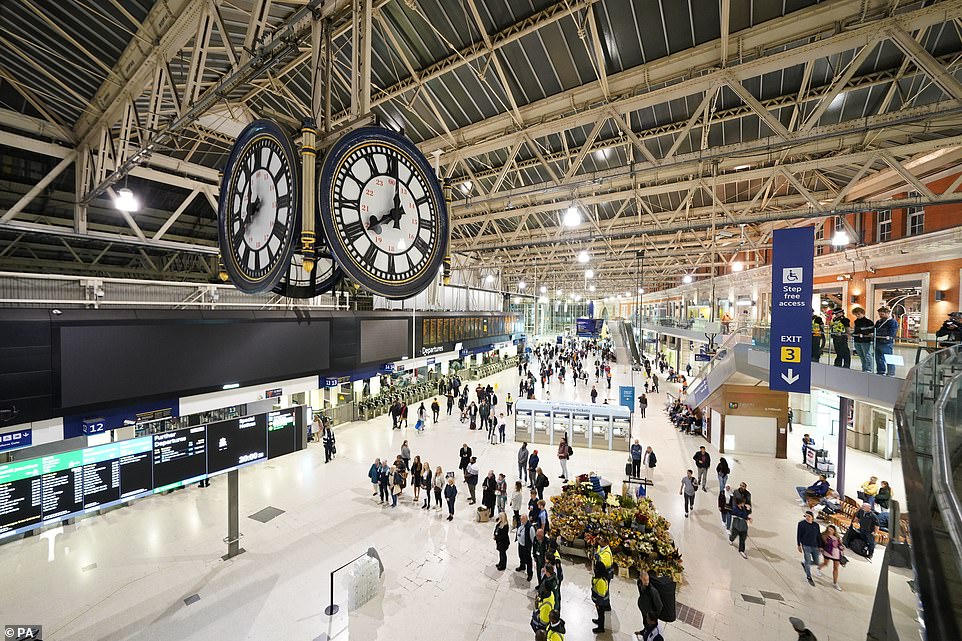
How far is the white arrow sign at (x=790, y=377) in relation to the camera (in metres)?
8.55

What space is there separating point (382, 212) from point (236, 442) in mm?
6897

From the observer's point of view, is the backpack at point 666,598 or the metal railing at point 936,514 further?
the backpack at point 666,598

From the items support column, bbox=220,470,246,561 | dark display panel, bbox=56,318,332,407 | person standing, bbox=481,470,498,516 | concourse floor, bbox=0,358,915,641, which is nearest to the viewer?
dark display panel, bbox=56,318,332,407

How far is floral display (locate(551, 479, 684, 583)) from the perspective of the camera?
24.2 ft

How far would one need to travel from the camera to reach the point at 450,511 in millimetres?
9516

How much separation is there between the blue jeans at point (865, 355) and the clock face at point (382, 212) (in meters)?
10.8

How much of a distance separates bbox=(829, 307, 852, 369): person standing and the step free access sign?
5.10 ft

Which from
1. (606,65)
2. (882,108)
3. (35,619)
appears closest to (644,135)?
(606,65)

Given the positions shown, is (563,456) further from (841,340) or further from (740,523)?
(841,340)

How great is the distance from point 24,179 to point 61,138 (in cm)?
220

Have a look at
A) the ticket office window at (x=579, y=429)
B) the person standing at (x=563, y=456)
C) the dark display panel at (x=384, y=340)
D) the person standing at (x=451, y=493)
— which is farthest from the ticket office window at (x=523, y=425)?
the person standing at (x=451, y=493)

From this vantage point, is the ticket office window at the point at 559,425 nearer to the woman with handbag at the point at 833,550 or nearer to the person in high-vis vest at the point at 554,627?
the woman with handbag at the point at 833,550

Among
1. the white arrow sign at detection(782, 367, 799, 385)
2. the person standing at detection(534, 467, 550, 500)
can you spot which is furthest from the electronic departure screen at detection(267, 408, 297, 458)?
the white arrow sign at detection(782, 367, 799, 385)

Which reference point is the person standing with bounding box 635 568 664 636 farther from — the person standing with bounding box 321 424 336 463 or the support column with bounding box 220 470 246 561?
the person standing with bounding box 321 424 336 463
